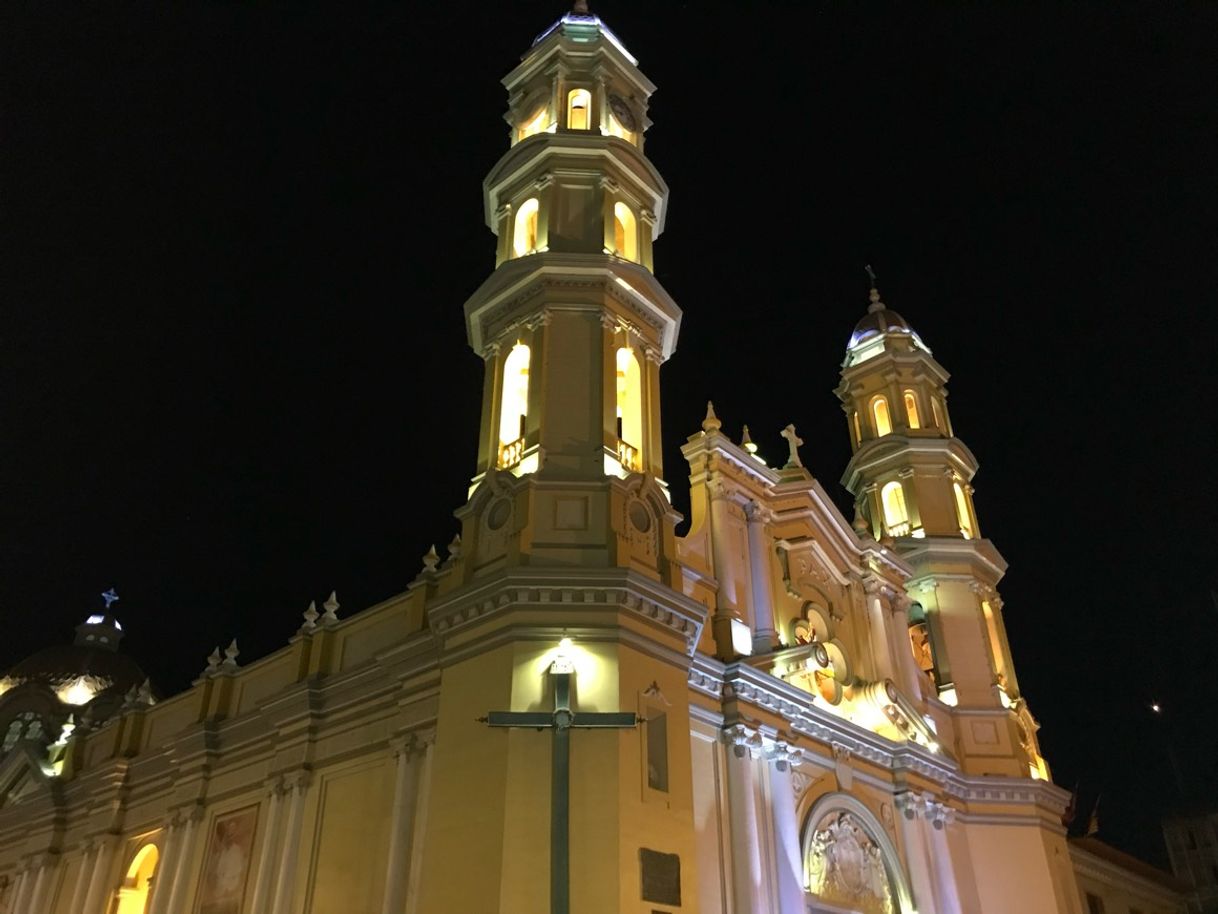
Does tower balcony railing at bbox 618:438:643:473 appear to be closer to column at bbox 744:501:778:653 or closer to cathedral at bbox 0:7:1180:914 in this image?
cathedral at bbox 0:7:1180:914

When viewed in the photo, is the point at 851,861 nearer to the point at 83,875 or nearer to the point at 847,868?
the point at 847,868

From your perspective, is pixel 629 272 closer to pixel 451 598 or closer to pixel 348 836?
pixel 451 598

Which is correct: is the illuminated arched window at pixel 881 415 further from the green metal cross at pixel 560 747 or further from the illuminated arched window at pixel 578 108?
the green metal cross at pixel 560 747

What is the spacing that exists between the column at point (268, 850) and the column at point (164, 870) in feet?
12.8

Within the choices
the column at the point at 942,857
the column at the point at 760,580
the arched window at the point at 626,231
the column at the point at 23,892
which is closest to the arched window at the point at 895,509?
the column at the point at 760,580

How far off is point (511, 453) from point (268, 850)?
33.9ft

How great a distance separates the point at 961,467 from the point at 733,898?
1909cm

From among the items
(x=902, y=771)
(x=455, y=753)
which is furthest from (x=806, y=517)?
(x=455, y=753)

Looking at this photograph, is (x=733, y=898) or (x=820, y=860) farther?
(x=820, y=860)

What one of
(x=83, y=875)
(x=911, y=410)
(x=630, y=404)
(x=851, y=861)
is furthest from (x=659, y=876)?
(x=911, y=410)

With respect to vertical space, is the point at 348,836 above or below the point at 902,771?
below

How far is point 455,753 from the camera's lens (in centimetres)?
1638

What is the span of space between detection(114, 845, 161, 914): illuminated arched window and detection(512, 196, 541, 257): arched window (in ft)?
60.7

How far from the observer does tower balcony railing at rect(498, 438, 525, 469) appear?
19427 millimetres
